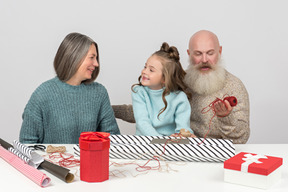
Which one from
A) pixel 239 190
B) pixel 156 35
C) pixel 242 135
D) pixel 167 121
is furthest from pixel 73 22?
pixel 239 190

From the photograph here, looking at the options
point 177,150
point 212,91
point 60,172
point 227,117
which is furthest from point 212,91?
point 60,172

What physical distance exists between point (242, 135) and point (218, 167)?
85 cm

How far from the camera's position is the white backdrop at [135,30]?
11.8 feet

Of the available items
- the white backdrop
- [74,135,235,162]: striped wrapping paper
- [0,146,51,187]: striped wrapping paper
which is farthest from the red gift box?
the white backdrop

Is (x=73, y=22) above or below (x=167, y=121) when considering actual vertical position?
above

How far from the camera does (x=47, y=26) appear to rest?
3.59 m

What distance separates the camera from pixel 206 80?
100 inches

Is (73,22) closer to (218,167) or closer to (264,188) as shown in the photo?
(218,167)

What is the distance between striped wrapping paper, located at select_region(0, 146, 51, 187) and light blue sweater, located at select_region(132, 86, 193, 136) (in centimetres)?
81

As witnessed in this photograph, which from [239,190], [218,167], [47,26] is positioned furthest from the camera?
[47,26]

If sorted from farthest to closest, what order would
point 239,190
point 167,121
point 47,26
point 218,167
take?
point 47,26, point 167,121, point 218,167, point 239,190

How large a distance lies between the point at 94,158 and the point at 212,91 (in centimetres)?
123

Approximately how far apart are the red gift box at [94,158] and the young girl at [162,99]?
0.82 m

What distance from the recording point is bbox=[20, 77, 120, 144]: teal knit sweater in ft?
7.81
